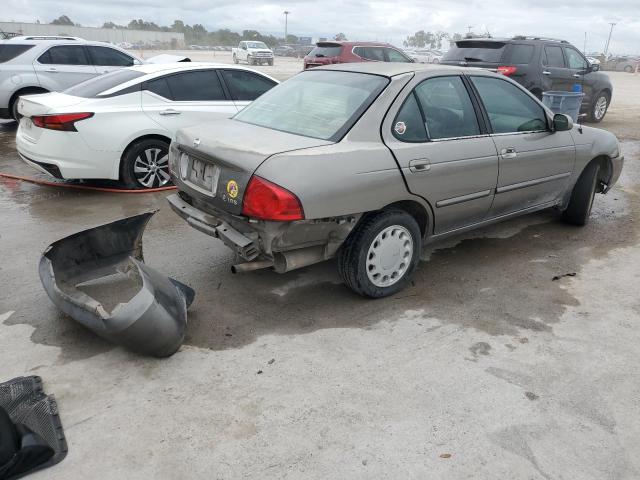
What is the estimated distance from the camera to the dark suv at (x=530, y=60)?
10977mm

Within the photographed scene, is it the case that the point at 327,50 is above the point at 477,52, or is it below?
below

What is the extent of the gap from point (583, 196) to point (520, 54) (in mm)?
6725

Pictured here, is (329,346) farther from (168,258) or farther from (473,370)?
(168,258)

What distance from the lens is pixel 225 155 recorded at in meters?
3.45

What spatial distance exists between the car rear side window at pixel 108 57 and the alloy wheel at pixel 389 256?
8.40 m


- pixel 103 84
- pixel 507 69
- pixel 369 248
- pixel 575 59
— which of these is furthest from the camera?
pixel 575 59

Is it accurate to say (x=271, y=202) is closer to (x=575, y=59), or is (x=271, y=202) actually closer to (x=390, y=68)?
(x=390, y=68)

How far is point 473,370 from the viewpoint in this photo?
3.14m

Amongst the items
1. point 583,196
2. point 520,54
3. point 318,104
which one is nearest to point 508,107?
point 583,196

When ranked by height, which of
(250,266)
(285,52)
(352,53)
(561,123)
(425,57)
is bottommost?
(285,52)

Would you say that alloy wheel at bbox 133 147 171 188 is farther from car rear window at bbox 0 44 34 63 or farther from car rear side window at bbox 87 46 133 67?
car rear window at bbox 0 44 34 63

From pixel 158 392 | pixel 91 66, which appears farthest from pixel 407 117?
pixel 91 66

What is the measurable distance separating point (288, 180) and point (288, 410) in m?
1.31

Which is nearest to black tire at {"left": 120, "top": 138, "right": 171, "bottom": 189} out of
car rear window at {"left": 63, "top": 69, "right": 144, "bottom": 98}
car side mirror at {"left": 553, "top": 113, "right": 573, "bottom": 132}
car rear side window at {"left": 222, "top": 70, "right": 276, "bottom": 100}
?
car rear window at {"left": 63, "top": 69, "right": 144, "bottom": 98}
